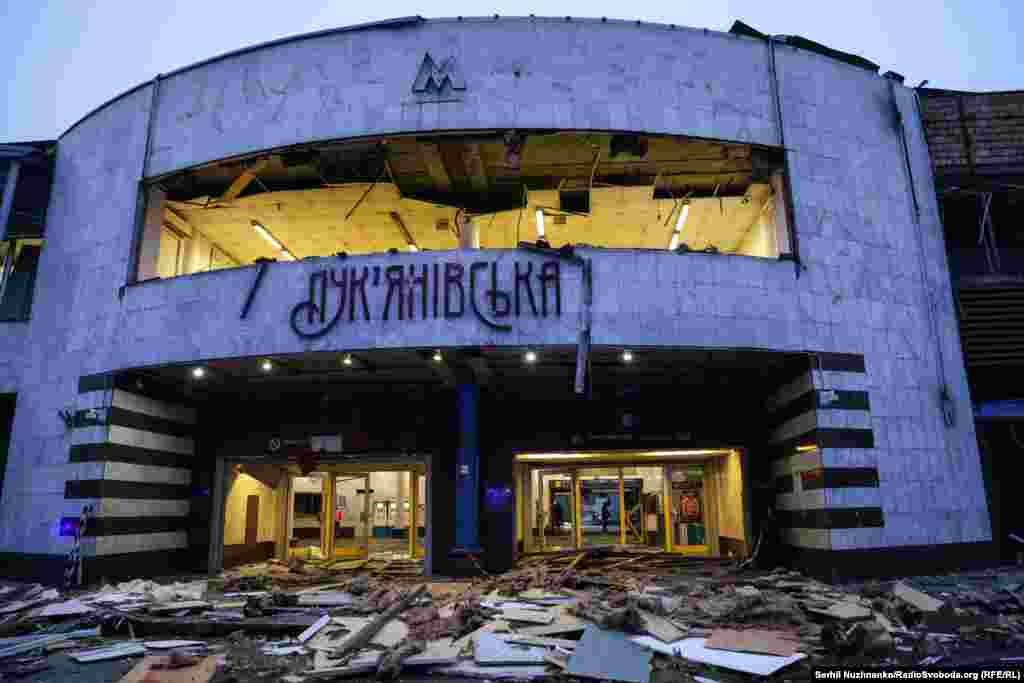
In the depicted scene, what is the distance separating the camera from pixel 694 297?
15.4 metres

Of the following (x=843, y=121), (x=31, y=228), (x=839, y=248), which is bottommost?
(x=839, y=248)

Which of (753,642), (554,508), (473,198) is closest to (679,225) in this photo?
(473,198)

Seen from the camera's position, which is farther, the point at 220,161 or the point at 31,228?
the point at 31,228

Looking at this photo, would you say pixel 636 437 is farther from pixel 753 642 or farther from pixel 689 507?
pixel 753 642

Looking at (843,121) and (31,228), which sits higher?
(843,121)

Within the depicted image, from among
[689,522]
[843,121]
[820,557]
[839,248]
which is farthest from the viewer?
[689,522]

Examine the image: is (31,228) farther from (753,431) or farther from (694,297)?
(753,431)

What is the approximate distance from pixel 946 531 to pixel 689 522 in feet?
25.0

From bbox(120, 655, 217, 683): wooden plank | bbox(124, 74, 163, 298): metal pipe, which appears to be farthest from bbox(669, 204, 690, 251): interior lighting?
bbox(120, 655, 217, 683): wooden plank

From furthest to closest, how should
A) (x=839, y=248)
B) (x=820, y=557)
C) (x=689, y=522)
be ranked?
(x=689, y=522)
(x=839, y=248)
(x=820, y=557)

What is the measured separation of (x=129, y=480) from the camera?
56.6ft

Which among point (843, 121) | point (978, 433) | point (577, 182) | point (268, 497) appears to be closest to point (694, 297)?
point (577, 182)

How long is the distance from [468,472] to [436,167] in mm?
8168

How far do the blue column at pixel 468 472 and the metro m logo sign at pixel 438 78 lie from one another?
24.9 feet
